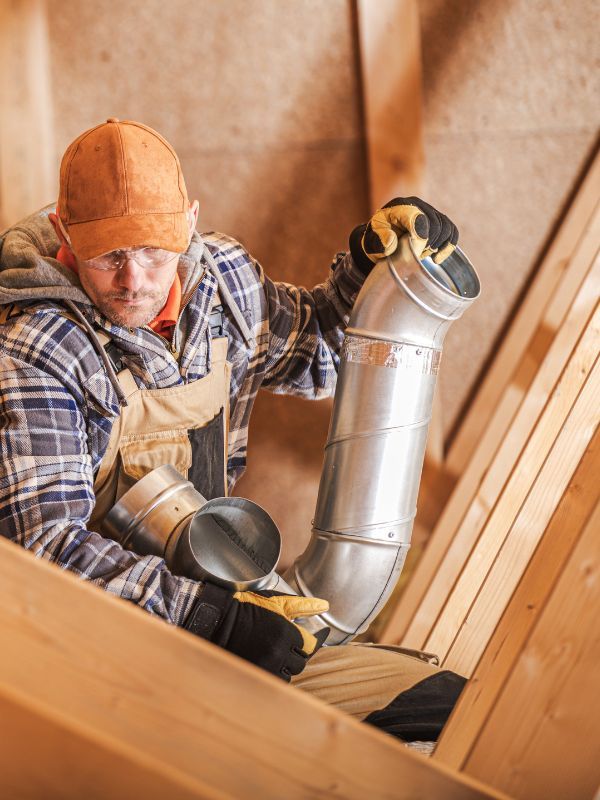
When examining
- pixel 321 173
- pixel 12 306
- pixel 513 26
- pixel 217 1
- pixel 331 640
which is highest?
pixel 513 26

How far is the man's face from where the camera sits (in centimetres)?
147

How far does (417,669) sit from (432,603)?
42cm

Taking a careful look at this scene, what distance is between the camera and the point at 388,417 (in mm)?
1610

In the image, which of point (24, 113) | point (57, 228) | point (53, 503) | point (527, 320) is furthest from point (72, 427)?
point (527, 320)

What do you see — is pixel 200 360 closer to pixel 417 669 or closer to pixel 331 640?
pixel 331 640

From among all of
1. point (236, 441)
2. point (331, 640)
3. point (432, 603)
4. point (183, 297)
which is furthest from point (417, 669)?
point (183, 297)

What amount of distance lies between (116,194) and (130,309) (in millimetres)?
209

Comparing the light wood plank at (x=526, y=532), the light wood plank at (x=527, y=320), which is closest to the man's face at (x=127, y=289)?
the light wood plank at (x=526, y=532)

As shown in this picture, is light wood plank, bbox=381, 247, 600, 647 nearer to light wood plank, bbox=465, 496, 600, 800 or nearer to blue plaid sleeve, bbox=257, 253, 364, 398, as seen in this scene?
blue plaid sleeve, bbox=257, 253, 364, 398

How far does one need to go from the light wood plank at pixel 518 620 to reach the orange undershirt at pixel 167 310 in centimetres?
89

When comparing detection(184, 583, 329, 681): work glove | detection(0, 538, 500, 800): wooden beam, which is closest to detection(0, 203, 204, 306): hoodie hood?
detection(184, 583, 329, 681): work glove

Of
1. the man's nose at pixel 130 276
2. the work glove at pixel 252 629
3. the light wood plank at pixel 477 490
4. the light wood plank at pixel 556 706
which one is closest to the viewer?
the light wood plank at pixel 556 706

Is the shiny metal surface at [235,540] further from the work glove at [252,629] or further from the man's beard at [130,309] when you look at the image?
the man's beard at [130,309]

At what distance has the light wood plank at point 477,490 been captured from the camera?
198 cm
